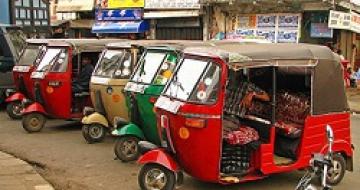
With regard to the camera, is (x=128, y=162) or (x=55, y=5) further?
(x=55, y=5)

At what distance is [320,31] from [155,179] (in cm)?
1358

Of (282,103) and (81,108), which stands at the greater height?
(282,103)

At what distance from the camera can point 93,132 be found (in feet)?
33.4

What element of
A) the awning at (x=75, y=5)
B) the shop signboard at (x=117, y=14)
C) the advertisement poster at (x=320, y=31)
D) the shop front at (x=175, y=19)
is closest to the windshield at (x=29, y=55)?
the shop front at (x=175, y=19)

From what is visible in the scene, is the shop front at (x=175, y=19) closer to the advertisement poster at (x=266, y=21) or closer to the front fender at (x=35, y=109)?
the advertisement poster at (x=266, y=21)

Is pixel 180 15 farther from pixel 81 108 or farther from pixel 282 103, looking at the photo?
pixel 282 103

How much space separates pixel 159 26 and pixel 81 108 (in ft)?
41.9

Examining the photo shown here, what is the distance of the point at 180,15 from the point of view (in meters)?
22.2

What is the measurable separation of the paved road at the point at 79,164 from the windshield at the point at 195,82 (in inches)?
52.8

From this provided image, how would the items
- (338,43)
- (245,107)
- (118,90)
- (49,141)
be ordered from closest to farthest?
1. (245,107)
2. (118,90)
3. (49,141)
4. (338,43)

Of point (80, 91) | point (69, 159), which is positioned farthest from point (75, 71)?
point (69, 159)

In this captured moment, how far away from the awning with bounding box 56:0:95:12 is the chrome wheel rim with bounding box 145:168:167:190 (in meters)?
20.3

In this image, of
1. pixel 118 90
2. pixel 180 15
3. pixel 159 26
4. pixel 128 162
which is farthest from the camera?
pixel 159 26

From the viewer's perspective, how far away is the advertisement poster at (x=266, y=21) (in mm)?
19953
